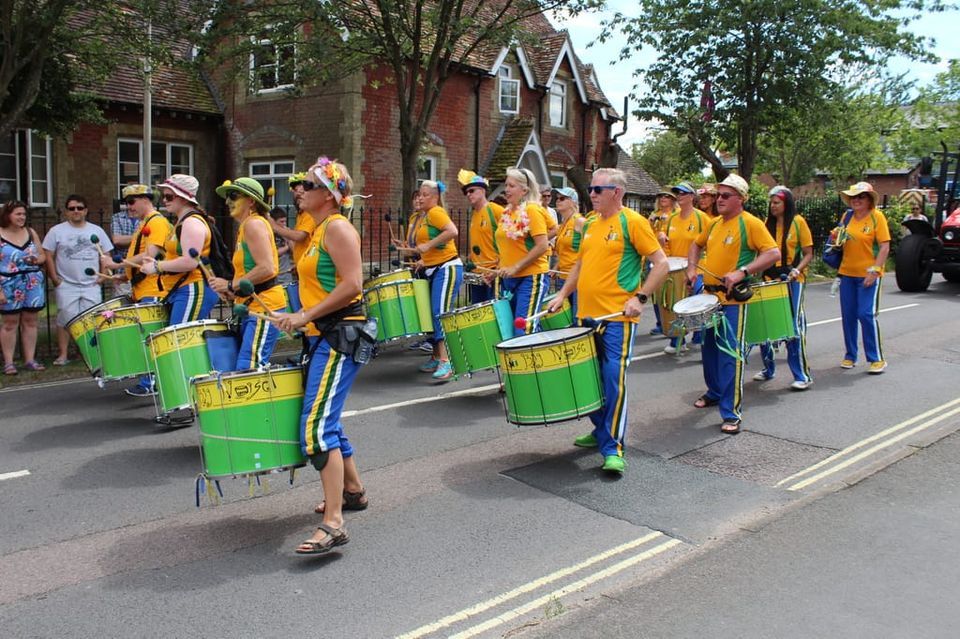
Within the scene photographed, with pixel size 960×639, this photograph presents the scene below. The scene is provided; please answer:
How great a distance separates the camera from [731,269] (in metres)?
7.04

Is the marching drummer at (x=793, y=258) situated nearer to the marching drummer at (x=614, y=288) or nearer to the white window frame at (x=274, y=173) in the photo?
the marching drummer at (x=614, y=288)

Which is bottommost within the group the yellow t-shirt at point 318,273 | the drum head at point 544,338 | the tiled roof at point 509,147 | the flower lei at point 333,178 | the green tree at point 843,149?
the drum head at point 544,338

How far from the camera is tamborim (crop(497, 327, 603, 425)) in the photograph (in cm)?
524

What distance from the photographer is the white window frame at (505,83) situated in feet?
82.2

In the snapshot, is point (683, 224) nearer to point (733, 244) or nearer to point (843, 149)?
point (733, 244)

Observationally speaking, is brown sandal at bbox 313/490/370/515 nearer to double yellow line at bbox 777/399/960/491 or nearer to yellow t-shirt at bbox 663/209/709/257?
double yellow line at bbox 777/399/960/491

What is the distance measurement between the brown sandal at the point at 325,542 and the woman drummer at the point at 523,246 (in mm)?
3686

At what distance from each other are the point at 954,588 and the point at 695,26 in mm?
19201

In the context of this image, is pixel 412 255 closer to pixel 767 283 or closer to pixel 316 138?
pixel 767 283

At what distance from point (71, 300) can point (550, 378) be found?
6.44m

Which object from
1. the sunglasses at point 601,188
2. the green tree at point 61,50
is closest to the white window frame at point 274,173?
the green tree at point 61,50

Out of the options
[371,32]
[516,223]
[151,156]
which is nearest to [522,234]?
[516,223]

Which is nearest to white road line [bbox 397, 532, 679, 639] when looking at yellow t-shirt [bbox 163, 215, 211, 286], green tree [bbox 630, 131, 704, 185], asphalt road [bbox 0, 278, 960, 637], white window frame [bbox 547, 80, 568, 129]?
asphalt road [bbox 0, 278, 960, 637]

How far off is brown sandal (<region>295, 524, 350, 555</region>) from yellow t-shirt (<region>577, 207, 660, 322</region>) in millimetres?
2377
